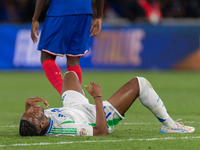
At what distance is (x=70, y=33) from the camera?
6.11m

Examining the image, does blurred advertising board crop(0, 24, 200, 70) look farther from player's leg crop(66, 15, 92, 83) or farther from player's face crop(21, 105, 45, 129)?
player's face crop(21, 105, 45, 129)

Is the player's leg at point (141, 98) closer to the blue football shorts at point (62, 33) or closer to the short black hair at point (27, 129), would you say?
the short black hair at point (27, 129)

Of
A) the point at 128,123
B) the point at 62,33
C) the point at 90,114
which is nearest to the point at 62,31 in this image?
the point at 62,33

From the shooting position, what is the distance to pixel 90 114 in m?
4.67

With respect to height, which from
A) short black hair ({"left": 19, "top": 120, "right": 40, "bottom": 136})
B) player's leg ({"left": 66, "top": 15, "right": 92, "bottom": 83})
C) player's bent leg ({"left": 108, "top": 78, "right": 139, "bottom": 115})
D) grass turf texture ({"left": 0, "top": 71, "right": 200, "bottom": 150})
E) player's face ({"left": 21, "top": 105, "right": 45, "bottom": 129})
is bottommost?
grass turf texture ({"left": 0, "top": 71, "right": 200, "bottom": 150})

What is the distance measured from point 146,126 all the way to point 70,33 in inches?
66.9

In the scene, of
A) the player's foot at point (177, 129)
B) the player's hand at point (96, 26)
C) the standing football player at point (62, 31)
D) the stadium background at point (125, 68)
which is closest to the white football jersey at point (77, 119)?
the stadium background at point (125, 68)

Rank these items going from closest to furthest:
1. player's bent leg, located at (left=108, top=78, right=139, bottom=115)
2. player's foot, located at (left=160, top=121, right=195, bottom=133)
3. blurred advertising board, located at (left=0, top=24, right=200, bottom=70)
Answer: player's bent leg, located at (left=108, top=78, right=139, bottom=115) → player's foot, located at (left=160, top=121, right=195, bottom=133) → blurred advertising board, located at (left=0, top=24, right=200, bottom=70)

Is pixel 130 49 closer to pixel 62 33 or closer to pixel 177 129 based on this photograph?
pixel 62 33

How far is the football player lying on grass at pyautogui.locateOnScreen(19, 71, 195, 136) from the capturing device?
4449 mm

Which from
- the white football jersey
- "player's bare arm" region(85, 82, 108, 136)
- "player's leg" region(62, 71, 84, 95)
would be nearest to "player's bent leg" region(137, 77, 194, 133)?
the white football jersey

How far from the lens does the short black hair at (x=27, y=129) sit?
4.39 meters

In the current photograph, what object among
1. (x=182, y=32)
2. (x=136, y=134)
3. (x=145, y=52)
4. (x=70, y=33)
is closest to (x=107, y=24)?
(x=145, y=52)

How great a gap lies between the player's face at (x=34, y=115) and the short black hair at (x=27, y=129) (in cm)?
4
